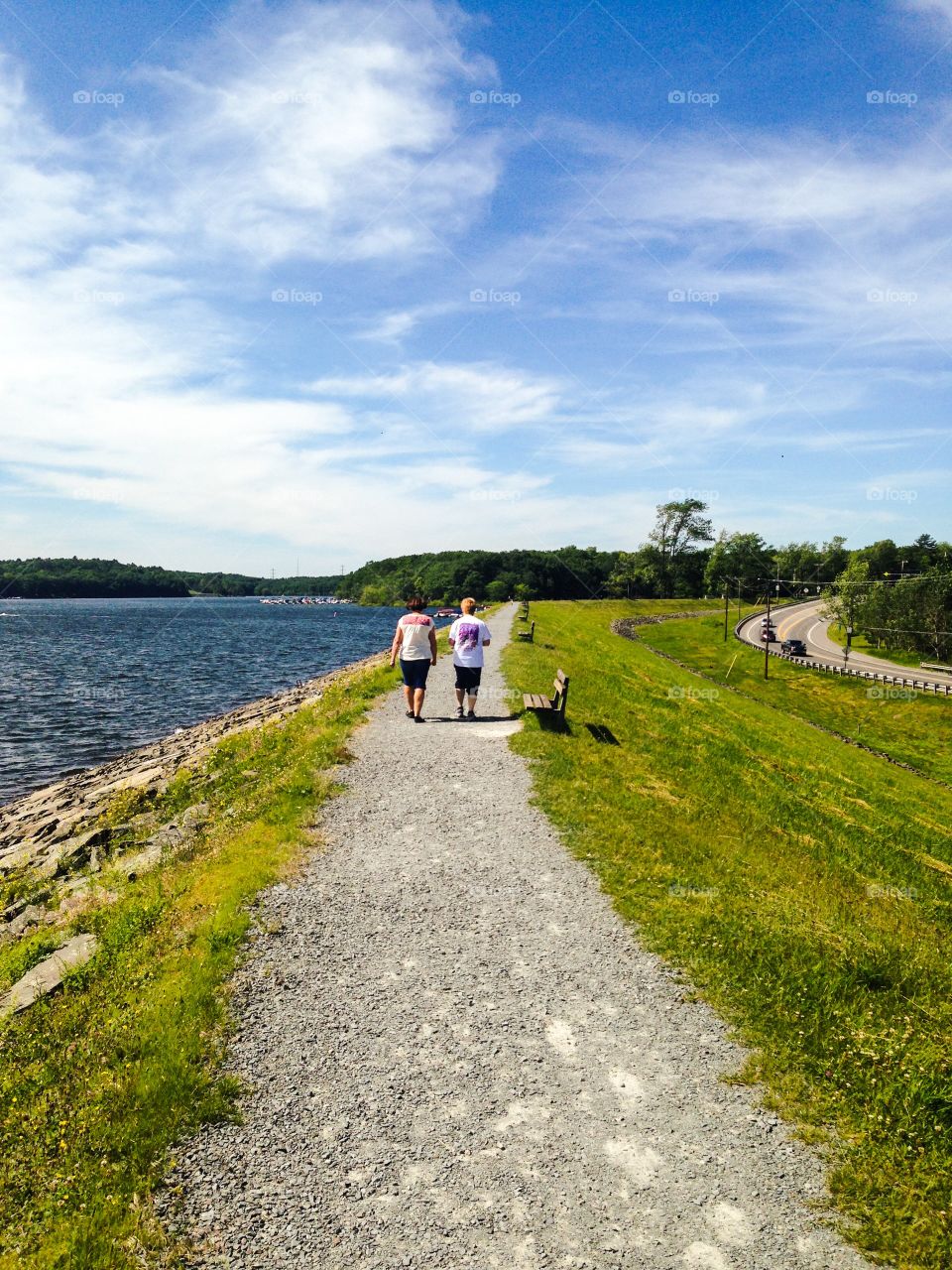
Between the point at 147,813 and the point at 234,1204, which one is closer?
the point at 234,1204

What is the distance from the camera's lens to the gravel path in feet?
14.5

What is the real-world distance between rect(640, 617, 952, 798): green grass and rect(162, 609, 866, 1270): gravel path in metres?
28.2

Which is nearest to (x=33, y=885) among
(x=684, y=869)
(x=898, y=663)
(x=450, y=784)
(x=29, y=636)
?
(x=450, y=784)

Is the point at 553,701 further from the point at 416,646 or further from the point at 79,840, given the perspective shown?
the point at 79,840

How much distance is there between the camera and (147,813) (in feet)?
53.0

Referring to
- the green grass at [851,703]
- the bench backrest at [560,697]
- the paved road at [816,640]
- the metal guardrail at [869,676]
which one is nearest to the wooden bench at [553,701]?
the bench backrest at [560,697]

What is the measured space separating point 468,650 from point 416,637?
1376mm

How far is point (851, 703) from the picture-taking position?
62062 millimetres

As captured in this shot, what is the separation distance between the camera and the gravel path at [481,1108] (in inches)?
175

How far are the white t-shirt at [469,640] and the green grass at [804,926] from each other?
7.05 feet

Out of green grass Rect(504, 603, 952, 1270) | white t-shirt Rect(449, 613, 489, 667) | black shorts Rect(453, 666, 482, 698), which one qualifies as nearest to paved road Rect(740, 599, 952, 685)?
green grass Rect(504, 603, 952, 1270)

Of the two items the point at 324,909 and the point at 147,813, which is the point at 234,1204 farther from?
the point at 147,813

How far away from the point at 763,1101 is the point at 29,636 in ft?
360

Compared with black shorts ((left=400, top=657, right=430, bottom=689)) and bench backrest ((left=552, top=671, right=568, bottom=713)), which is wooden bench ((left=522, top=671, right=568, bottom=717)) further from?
black shorts ((left=400, top=657, right=430, bottom=689))
